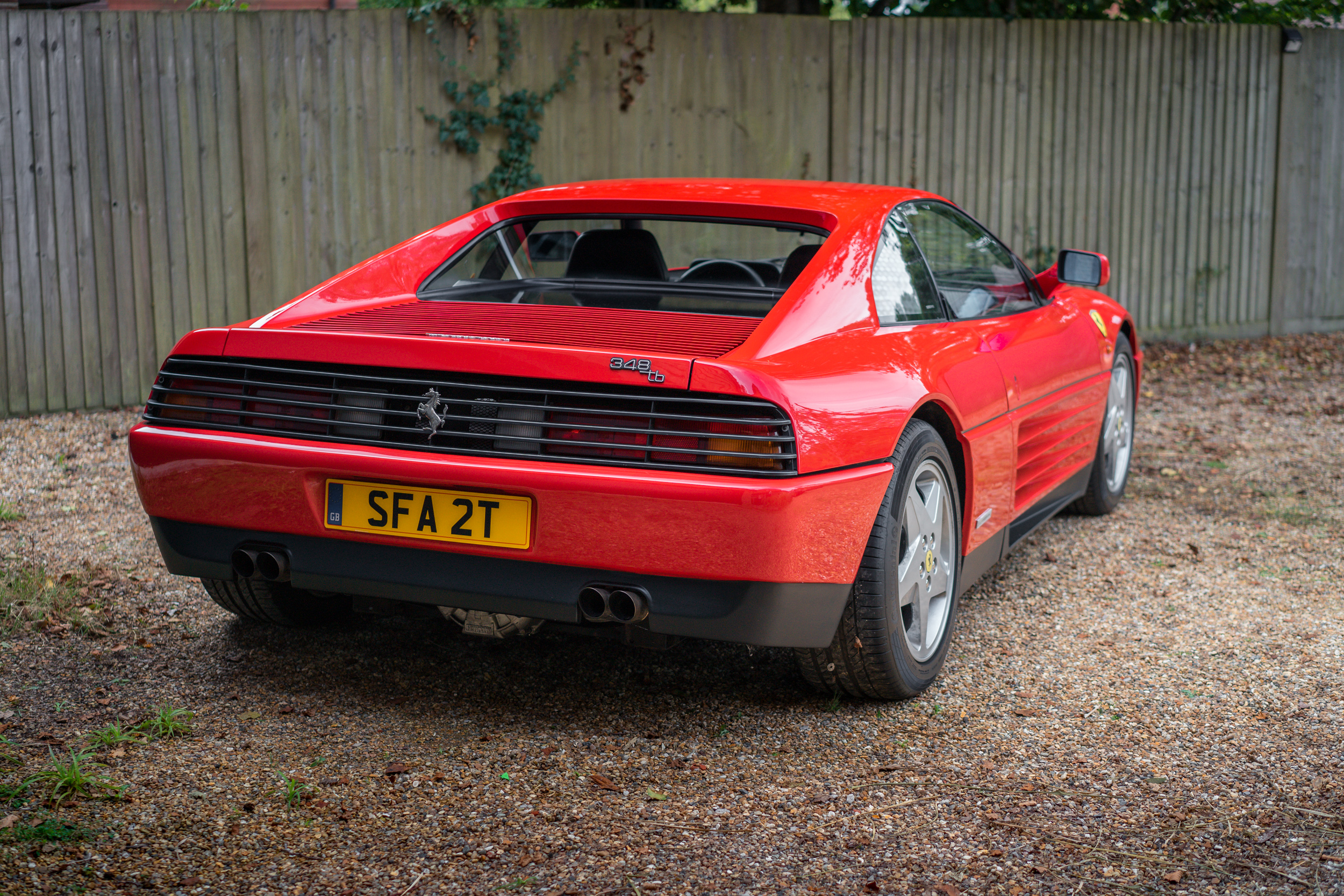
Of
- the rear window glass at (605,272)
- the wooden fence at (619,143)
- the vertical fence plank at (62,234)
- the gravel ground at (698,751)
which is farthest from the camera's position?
the wooden fence at (619,143)

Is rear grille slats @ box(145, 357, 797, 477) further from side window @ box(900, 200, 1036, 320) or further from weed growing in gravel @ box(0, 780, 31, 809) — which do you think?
side window @ box(900, 200, 1036, 320)

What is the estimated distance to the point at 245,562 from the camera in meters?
3.00

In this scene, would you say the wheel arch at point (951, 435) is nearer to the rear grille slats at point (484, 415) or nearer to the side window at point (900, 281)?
the side window at point (900, 281)

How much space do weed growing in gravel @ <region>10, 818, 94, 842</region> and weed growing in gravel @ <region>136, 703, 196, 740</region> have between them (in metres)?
0.49

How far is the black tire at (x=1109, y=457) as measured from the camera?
5180mm

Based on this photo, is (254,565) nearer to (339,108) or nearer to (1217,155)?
(339,108)

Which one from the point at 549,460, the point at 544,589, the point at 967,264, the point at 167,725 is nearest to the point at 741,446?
the point at 549,460

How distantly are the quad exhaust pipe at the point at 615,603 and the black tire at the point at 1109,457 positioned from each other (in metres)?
2.94

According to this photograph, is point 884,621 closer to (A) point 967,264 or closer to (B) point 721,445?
(B) point 721,445

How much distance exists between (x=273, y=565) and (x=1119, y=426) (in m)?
3.88

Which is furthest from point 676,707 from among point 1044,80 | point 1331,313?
point 1331,313

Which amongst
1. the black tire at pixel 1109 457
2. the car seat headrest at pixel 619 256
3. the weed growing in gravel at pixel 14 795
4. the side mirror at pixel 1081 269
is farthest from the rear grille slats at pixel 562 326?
the black tire at pixel 1109 457

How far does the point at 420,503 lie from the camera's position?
2809mm

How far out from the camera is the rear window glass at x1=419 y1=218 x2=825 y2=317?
12.0 ft
